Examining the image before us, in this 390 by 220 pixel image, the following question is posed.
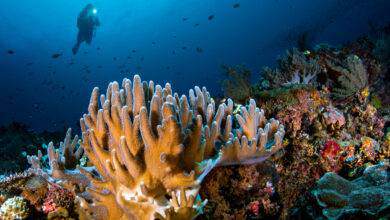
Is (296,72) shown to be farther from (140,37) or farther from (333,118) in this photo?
Result: (140,37)

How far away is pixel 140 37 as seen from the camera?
Result: 11000 cm

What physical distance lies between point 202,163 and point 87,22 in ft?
81.7

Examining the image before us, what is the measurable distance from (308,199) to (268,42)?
111 metres

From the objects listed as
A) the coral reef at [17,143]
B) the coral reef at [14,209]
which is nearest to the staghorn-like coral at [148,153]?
the coral reef at [14,209]

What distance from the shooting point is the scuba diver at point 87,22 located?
23531 mm

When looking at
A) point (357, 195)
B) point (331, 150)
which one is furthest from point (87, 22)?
point (357, 195)

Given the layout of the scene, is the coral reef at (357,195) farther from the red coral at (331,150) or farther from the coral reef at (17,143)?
the coral reef at (17,143)

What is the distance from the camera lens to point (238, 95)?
21.2ft

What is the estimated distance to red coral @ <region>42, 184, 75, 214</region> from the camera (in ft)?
11.4

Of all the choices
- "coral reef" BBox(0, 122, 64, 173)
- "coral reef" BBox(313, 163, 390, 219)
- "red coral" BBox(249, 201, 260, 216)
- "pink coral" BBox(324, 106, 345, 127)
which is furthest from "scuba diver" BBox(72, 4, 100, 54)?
"coral reef" BBox(313, 163, 390, 219)

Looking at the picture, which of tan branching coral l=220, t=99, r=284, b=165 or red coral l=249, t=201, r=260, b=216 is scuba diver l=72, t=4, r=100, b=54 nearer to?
tan branching coral l=220, t=99, r=284, b=165

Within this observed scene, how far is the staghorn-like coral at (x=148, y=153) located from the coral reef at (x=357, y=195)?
1102 mm

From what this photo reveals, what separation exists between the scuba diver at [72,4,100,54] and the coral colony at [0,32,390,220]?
22.1 m

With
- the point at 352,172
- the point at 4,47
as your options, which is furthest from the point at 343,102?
the point at 4,47
